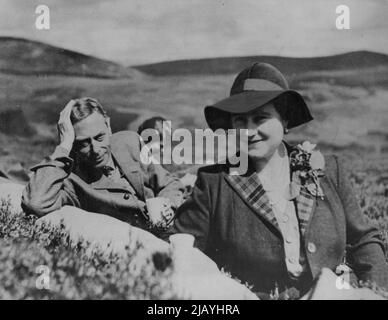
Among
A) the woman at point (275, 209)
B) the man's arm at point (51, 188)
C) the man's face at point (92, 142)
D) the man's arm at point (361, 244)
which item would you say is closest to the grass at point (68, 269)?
the man's arm at point (51, 188)

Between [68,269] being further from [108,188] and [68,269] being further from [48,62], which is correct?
[48,62]

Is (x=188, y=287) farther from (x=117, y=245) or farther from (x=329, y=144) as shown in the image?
(x=329, y=144)

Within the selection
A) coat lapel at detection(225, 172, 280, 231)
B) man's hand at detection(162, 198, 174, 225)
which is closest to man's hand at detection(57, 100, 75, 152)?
man's hand at detection(162, 198, 174, 225)

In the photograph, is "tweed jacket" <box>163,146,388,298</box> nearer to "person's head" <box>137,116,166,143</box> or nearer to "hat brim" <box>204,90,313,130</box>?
"hat brim" <box>204,90,313,130</box>

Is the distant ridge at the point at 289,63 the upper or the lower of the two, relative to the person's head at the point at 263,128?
upper

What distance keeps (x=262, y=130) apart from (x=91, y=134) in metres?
1.13

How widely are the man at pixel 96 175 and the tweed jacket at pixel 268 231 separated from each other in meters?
0.23

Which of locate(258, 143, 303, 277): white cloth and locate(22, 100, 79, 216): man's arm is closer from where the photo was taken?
locate(258, 143, 303, 277): white cloth

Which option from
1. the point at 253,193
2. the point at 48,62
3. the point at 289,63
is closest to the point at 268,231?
the point at 253,193

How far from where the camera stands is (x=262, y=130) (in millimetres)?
4445

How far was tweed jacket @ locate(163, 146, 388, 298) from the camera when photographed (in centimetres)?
435

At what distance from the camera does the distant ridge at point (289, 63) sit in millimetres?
4562

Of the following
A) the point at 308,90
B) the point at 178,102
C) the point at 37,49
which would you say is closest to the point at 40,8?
the point at 37,49

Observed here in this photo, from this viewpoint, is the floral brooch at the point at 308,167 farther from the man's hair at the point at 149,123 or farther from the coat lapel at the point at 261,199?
the man's hair at the point at 149,123
